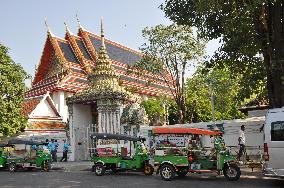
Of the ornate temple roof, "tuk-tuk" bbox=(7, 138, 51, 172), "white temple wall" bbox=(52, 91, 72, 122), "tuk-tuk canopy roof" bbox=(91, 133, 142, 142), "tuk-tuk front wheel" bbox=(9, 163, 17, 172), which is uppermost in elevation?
the ornate temple roof

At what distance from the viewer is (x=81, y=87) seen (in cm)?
4194

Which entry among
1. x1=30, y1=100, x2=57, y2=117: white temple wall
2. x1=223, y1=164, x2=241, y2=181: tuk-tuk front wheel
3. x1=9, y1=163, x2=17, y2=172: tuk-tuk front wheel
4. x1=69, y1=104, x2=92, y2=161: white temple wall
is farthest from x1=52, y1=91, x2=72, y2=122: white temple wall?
x1=223, y1=164, x2=241, y2=181: tuk-tuk front wheel

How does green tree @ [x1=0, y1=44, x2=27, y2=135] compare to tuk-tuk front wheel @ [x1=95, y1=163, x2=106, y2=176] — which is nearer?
tuk-tuk front wheel @ [x1=95, y1=163, x2=106, y2=176]

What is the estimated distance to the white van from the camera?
10.4m

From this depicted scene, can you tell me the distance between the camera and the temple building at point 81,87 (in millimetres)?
21594

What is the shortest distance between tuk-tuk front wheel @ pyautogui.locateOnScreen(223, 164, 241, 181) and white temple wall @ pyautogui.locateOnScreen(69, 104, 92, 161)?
12210 mm

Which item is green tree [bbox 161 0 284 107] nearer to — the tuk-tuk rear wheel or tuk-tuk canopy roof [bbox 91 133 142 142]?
tuk-tuk canopy roof [bbox 91 133 142 142]

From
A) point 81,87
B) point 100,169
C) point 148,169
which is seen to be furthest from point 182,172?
point 81,87

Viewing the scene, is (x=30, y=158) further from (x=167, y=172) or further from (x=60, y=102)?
(x=60, y=102)

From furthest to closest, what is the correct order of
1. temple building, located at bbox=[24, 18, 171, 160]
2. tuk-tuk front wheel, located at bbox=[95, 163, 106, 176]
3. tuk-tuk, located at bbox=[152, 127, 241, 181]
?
temple building, located at bbox=[24, 18, 171, 160], tuk-tuk front wheel, located at bbox=[95, 163, 106, 176], tuk-tuk, located at bbox=[152, 127, 241, 181]

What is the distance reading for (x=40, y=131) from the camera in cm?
3183

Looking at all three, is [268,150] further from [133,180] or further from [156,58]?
[156,58]

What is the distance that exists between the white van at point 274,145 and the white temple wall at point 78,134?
1413 centimetres

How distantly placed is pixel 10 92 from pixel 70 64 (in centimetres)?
1840
